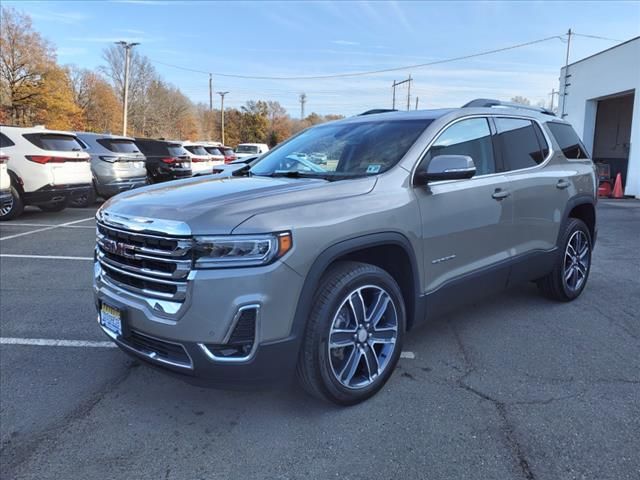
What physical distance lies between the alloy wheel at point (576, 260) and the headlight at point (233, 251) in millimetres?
3532

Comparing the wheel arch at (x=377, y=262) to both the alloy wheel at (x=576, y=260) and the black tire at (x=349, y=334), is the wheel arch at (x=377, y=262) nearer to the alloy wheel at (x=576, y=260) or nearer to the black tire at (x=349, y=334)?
the black tire at (x=349, y=334)

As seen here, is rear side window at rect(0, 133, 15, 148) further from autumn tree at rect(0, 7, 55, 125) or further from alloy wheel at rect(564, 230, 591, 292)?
autumn tree at rect(0, 7, 55, 125)

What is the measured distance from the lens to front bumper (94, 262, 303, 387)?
241 centimetres

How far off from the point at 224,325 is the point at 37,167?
364 inches

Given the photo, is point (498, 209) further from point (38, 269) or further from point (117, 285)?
point (38, 269)

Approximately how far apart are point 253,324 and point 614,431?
2.07 metres

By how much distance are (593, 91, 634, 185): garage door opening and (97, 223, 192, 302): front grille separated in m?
22.5

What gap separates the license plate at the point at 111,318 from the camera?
280 cm

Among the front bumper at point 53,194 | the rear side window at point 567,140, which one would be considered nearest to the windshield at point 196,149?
the front bumper at point 53,194

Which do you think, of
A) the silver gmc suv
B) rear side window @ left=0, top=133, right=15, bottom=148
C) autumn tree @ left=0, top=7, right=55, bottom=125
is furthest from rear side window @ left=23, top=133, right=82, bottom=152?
autumn tree @ left=0, top=7, right=55, bottom=125

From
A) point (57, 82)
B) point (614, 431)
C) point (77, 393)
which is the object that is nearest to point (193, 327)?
point (77, 393)

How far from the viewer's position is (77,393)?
325cm

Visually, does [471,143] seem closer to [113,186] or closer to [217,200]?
[217,200]

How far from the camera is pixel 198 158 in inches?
696
